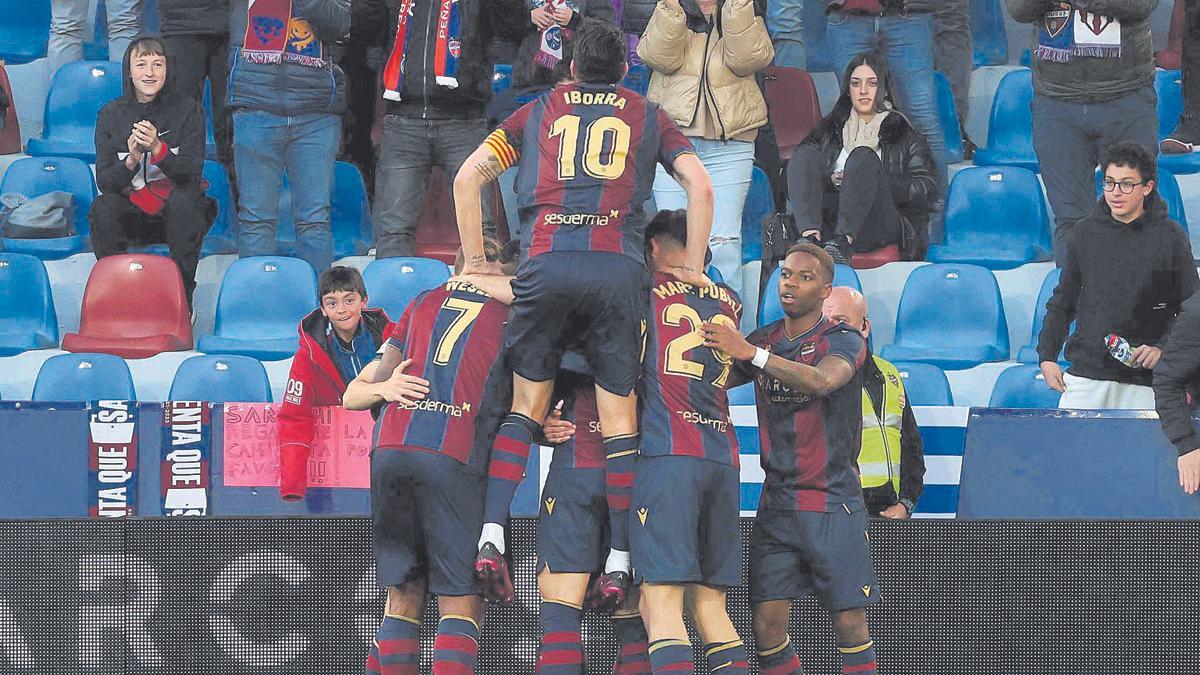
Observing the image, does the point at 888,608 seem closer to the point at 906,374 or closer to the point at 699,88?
the point at 906,374

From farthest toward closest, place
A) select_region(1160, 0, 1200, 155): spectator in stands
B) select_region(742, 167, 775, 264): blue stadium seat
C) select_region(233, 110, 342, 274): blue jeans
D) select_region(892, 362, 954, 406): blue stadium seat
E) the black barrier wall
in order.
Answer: select_region(742, 167, 775, 264): blue stadium seat, select_region(1160, 0, 1200, 155): spectator in stands, select_region(233, 110, 342, 274): blue jeans, select_region(892, 362, 954, 406): blue stadium seat, the black barrier wall

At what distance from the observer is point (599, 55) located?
22.4 feet

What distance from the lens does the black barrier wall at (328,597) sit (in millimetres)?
7027

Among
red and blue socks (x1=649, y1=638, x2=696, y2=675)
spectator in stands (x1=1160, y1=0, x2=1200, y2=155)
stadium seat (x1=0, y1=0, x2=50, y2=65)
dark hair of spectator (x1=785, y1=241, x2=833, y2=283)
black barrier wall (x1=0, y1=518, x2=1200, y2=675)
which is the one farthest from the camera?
stadium seat (x1=0, y1=0, x2=50, y2=65)

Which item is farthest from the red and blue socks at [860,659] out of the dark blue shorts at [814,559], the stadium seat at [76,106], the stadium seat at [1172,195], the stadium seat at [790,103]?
the stadium seat at [76,106]

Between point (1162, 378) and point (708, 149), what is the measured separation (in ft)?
10.7

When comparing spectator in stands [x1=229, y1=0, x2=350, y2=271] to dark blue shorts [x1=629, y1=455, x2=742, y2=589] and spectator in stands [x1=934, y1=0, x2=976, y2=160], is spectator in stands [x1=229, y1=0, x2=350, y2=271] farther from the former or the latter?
dark blue shorts [x1=629, y1=455, x2=742, y2=589]

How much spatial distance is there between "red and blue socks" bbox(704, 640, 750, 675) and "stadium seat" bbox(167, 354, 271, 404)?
3231 mm

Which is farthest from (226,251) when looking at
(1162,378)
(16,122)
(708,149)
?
(1162,378)

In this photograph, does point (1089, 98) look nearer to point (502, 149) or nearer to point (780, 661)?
point (502, 149)

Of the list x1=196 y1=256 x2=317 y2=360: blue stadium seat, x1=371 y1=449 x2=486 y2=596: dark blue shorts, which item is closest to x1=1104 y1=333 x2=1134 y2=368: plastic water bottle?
x1=371 y1=449 x2=486 y2=596: dark blue shorts

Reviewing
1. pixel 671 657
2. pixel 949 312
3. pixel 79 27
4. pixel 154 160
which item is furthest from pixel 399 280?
pixel 671 657

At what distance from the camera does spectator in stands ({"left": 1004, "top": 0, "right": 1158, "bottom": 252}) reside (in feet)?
31.8

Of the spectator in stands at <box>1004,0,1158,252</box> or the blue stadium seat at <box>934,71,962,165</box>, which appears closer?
the spectator in stands at <box>1004,0,1158,252</box>
